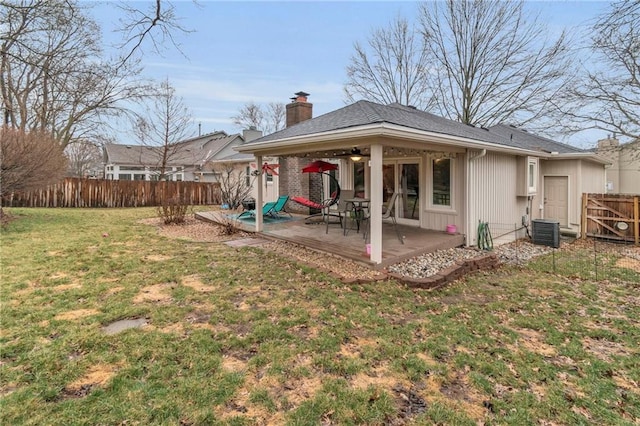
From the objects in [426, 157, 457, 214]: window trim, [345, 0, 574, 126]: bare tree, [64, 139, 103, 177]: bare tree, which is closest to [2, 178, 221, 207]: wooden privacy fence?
[426, 157, 457, 214]: window trim

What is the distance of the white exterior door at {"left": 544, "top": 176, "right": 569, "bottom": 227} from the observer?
36.5 ft

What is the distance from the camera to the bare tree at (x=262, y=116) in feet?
119

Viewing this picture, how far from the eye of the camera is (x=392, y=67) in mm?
21359

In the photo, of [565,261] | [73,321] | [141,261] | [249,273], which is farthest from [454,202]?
[73,321]

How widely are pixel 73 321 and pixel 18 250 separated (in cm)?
424

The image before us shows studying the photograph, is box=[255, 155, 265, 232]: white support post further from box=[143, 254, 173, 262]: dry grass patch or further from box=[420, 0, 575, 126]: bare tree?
box=[420, 0, 575, 126]: bare tree

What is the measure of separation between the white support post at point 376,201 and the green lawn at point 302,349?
2.73 feet

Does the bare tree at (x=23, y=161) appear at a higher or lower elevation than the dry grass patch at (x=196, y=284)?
higher

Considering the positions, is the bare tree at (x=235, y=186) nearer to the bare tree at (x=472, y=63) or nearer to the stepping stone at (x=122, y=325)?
the stepping stone at (x=122, y=325)

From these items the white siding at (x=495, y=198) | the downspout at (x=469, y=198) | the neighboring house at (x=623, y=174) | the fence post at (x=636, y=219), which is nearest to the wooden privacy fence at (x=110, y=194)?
the downspout at (x=469, y=198)

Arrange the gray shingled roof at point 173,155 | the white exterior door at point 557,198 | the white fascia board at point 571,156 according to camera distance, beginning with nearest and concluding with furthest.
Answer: the white fascia board at point 571,156 < the white exterior door at point 557,198 < the gray shingled roof at point 173,155

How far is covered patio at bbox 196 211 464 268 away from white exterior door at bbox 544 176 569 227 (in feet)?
19.2

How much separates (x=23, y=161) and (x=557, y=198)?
652 inches

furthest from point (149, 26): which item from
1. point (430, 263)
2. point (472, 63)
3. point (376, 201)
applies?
point (472, 63)
